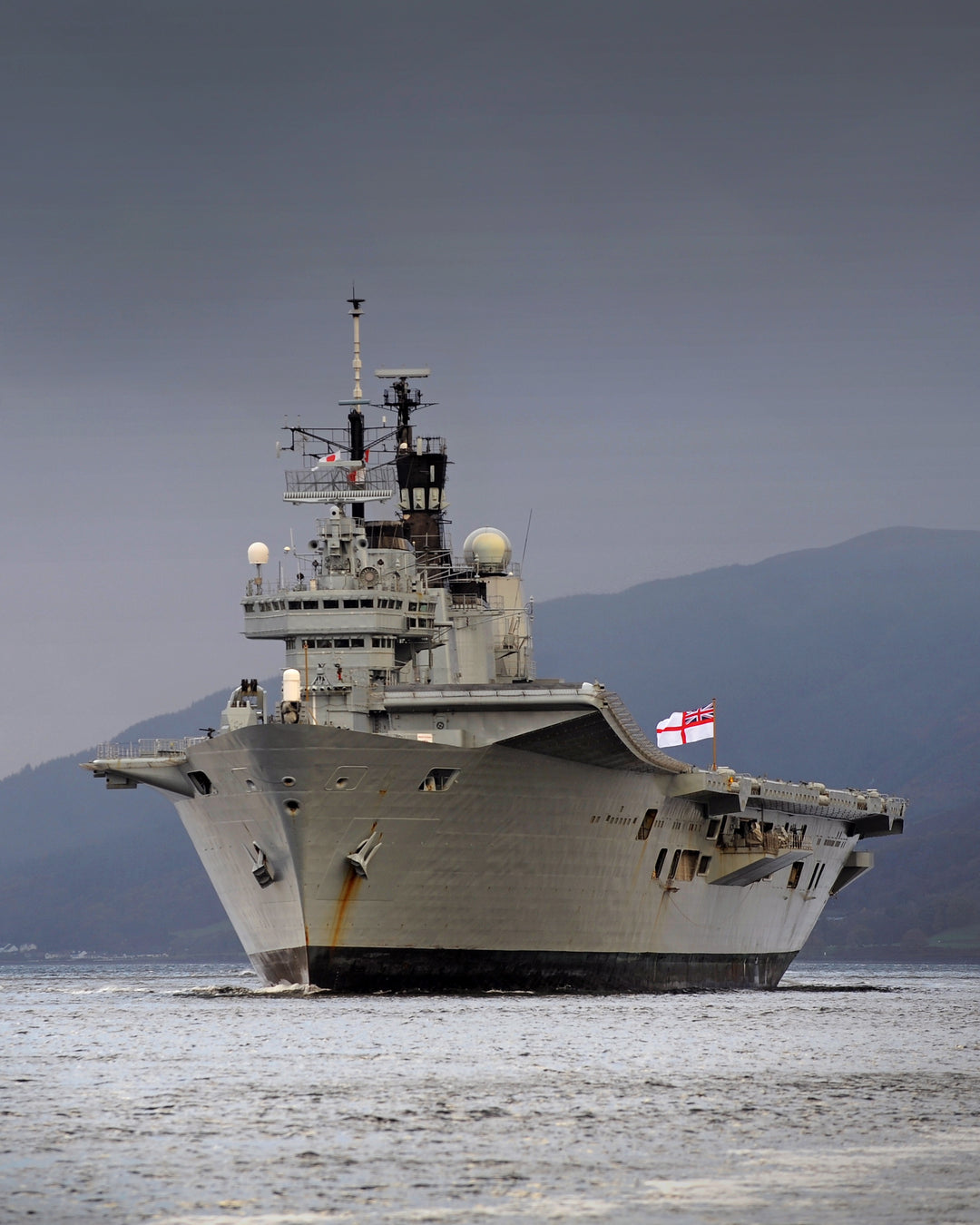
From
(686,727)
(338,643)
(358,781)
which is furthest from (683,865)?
(358,781)

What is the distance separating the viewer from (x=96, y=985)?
75312 mm

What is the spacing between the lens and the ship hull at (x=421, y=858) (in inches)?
1683

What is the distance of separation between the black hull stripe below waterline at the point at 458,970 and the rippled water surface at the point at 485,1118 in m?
1.89

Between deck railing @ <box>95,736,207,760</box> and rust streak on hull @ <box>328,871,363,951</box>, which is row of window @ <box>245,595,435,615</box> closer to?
deck railing @ <box>95,736,207,760</box>

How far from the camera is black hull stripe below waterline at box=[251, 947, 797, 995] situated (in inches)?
1724

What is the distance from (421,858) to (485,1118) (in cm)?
1937

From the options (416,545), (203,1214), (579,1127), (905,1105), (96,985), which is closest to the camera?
(203,1214)

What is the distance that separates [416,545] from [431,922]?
16.6 m

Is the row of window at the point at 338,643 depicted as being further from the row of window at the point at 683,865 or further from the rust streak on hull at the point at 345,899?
the row of window at the point at 683,865

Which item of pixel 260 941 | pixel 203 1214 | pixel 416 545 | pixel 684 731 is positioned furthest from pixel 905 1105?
pixel 416 545

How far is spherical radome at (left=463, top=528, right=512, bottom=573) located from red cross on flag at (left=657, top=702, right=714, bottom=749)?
338 inches

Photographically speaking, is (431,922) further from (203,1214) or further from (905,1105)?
(203,1214)

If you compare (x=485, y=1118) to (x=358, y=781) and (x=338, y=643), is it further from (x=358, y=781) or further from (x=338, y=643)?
(x=338, y=643)

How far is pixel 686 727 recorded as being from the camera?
52406mm
